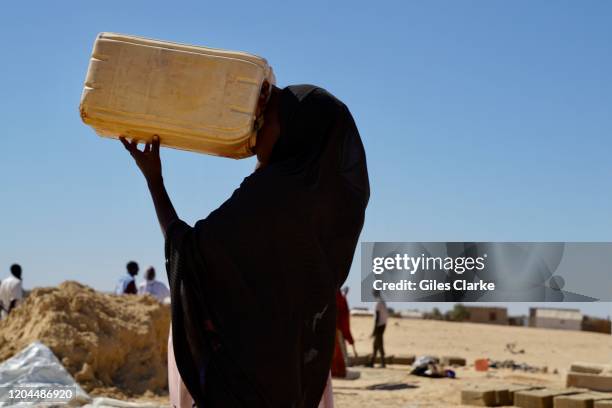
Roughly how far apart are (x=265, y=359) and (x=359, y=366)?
1463 centimetres

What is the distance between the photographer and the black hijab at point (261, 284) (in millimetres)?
2871

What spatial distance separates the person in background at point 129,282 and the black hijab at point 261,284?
29.8ft

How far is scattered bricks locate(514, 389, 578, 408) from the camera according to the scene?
30.2 feet

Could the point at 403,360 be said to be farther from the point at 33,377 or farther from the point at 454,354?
the point at 33,377

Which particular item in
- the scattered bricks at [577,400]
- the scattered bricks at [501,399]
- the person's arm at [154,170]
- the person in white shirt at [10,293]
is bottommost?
the scattered bricks at [501,399]

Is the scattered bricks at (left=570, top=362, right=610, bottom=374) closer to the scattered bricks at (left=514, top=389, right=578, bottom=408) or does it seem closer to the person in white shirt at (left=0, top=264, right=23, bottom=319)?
the scattered bricks at (left=514, top=389, right=578, bottom=408)

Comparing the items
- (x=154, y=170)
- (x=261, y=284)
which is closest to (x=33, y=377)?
(x=154, y=170)

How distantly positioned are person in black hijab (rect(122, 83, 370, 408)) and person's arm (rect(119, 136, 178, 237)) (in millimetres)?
11

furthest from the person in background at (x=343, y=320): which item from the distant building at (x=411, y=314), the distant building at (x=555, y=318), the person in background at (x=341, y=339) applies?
the distant building at (x=411, y=314)

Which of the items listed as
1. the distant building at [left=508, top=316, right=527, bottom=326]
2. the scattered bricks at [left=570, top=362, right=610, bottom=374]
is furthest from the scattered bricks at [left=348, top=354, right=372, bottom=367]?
the distant building at [left=508, top=316, right=527, bottom=326]

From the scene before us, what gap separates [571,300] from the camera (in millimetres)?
16219

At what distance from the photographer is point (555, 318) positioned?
3878cm

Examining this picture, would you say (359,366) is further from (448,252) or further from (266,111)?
(266,111)

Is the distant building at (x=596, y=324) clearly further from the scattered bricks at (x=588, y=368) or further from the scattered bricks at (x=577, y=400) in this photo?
the scattered bricks at (x=577, y=400)
